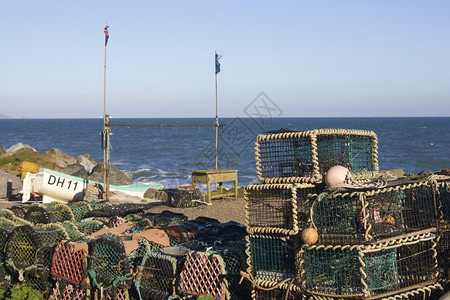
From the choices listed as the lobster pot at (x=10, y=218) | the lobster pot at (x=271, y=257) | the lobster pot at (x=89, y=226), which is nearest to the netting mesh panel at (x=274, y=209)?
the lobster pot at (x=271, y=257)

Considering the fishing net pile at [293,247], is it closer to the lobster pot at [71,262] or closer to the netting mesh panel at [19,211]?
the lobster pot at [71,262]

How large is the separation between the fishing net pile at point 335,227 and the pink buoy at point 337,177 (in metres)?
0.01

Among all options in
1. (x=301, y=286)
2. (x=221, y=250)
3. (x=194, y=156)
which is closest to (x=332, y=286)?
(x=301, y=286)

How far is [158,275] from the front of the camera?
6.16 m

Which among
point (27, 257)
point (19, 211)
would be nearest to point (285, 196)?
point (27, 257)

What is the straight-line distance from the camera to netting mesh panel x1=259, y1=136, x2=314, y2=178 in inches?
242

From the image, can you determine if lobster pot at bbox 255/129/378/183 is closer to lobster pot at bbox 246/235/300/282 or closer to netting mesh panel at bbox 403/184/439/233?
lobster pot at bbox 246/235/300/282

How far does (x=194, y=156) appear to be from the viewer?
154ft

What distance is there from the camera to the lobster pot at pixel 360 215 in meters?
5.12

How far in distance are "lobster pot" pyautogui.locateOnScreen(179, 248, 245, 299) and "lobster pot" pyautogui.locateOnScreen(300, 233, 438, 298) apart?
877 millimetres

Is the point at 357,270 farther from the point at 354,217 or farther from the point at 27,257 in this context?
the point at 27,257

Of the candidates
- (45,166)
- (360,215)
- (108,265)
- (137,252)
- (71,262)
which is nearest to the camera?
(360,215)

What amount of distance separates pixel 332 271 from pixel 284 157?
1.65 m

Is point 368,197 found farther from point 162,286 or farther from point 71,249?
point 71,249
